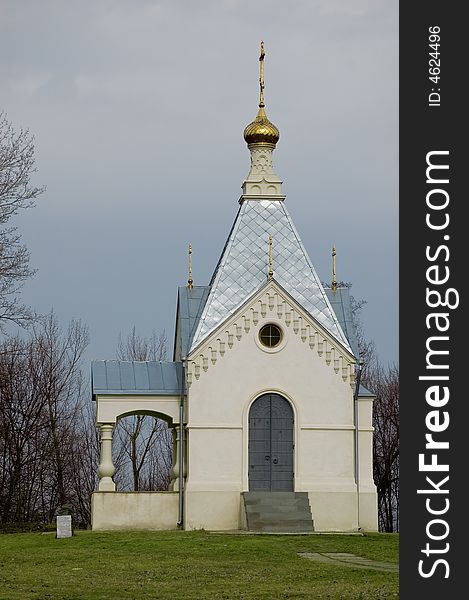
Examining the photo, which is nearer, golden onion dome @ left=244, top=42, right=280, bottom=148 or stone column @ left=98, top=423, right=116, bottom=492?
stone column @ left=98, top=423, right=116, bottom=492

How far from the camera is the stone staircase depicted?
28.5 m

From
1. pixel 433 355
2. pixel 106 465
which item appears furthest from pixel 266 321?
pixel 433 355

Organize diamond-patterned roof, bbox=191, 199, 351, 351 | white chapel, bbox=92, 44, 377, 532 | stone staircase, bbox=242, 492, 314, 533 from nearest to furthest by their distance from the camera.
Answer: stone staircase, bbox=242, 492, 314, 533
white chapel, bbox=92, 44, 377, 532
diamond-patterned roof, bbox=191, 199, 351, 351

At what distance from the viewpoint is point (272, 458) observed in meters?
30.2

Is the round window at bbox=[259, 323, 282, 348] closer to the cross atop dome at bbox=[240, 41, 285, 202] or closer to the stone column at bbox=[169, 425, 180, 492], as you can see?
the stone column at bbox=[169, 425, 180, 492]

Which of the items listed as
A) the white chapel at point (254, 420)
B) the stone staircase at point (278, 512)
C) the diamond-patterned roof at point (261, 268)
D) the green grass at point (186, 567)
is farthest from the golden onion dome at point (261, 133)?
the green grass at point (186, 567)

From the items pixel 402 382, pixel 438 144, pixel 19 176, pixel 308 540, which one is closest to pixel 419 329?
pixel 402 382

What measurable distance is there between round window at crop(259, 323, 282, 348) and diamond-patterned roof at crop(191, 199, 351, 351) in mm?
888

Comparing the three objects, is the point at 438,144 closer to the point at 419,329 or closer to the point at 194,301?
the point at 419,329

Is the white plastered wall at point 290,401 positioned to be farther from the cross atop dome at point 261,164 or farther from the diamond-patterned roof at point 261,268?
the cross atop dome at point 261,164

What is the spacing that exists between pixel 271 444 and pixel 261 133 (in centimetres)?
779

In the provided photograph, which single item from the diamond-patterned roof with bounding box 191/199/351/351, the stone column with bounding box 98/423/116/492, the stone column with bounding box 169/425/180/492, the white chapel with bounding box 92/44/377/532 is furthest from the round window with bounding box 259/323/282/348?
the stone column with bounding box 98/423/116/492

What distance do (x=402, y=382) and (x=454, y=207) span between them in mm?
1433

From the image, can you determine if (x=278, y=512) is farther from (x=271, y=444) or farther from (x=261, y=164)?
(x=261, y=164)
